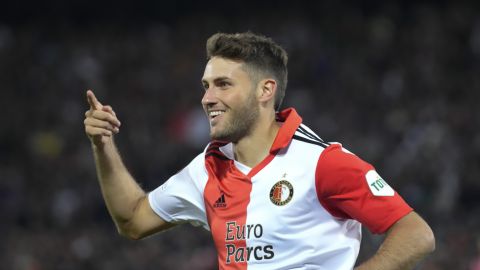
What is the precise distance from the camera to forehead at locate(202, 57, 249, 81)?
14.2 feet

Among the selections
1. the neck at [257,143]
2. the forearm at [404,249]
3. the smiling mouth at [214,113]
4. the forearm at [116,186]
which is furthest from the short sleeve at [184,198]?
the forearm at [404,249]

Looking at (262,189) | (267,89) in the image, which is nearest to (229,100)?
(267,89)

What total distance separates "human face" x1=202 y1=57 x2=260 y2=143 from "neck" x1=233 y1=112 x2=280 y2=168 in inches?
1.3

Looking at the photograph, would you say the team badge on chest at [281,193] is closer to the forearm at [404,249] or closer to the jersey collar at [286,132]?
the jersey collar at [286,132]

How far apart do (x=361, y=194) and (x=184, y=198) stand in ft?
3.38

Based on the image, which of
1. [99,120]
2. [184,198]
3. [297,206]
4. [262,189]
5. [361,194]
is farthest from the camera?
[184,198]

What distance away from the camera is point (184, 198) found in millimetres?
4590

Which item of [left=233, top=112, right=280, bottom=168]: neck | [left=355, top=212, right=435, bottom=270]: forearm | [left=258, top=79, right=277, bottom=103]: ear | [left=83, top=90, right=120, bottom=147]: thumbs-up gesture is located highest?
[left=258, top=79, right=277, bottom=103]: ear

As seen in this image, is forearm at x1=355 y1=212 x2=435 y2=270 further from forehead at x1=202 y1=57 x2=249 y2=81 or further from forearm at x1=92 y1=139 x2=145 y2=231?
forearm at x1=92 y1=139 x2=145 y2=231

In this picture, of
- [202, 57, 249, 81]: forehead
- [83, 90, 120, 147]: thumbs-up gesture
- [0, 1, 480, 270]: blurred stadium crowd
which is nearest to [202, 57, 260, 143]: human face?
[202, 57, 249, 81]: forehead

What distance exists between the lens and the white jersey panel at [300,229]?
4.03m

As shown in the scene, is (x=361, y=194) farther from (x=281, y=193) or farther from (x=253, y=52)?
(x=253, y=52)

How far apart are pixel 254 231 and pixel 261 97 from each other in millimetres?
642

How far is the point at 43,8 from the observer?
2027 centimetres
